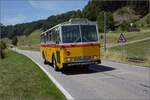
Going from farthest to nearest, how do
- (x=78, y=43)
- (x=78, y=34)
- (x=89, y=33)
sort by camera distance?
1. (x=89, y=33)
2. (x=78, y=34)
3. (x=78, y=43)

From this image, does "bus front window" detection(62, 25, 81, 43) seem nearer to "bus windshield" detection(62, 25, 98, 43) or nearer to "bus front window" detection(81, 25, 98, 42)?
"bus windshield" detection(62, 25, 98, 43)

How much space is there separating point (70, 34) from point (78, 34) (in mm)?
457

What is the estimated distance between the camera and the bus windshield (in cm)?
2011

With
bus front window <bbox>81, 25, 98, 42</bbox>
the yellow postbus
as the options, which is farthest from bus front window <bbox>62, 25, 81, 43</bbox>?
bus front window <bbox>81, 25, 98, 42</bbox>

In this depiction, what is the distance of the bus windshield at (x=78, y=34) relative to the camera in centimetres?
2011

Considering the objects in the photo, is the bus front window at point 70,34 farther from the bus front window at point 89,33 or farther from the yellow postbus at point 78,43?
the bus front window at point 89,33

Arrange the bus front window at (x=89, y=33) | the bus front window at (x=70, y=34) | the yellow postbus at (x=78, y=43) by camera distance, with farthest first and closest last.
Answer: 1. the bus front window at (x=89, y=33)
2. the bus front window at (x=70, y=34)
3. the yellow postbus at (x=78, y=43)

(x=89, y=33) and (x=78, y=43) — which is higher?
(x=89, y=33)

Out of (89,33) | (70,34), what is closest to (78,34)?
(70,34)

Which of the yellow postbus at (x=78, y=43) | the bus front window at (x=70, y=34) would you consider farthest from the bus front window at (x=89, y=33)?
the bus front window at (x=70, y=34)

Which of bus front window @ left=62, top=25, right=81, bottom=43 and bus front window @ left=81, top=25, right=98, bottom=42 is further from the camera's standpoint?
bus front window @ left=81, top=25, right=98, bottom=42

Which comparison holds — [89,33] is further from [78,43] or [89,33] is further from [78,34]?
[78,43]

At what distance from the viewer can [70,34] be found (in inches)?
794

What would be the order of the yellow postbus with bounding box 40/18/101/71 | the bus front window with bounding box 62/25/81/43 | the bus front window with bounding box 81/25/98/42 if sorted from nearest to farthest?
1. the yellow postbus with bounding box 40/18/101/71
2. the bus front window with bounding box 62/25/81/43
3. the bus front window with bounding box 81/25/98/42
